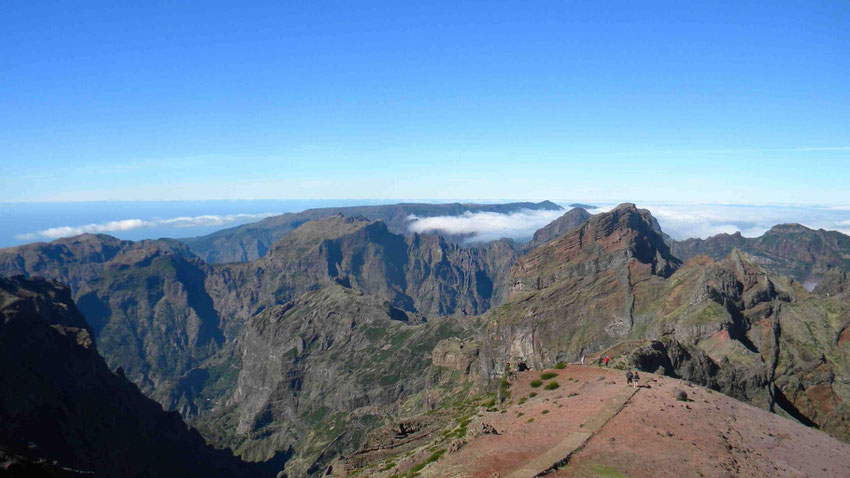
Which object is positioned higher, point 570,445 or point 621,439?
point 570,445

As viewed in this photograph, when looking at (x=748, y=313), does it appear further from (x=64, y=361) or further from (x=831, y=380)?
(x=64, y=361)

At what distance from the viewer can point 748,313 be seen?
161 m

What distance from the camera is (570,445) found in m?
43.4

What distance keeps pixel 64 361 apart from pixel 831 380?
243 metres

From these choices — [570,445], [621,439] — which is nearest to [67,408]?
[570,445]

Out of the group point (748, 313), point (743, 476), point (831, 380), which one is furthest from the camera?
point (748, 313)

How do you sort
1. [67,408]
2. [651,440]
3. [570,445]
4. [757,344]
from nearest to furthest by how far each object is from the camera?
1. [570,445]
2. [651,440]
3. [757,344]
4. [67,408]

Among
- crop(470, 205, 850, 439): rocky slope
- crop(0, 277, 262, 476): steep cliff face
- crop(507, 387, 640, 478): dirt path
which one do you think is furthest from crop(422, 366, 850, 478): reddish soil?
crop(0, 277, 262, 476): steep cliff face

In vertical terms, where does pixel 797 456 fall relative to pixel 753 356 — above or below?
above

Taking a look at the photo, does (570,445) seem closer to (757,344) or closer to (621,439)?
(621,439)

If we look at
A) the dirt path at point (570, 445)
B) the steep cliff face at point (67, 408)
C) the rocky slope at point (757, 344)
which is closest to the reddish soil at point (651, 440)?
the dirt path at point (570, 445)

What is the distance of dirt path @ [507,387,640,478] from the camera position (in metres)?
39.4

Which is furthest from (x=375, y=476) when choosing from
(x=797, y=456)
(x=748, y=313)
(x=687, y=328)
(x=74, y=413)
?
(x=748, y=313)

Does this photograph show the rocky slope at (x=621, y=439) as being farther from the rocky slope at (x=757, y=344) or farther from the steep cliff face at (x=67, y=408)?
the steep cliff face at (x=67, y=408)
